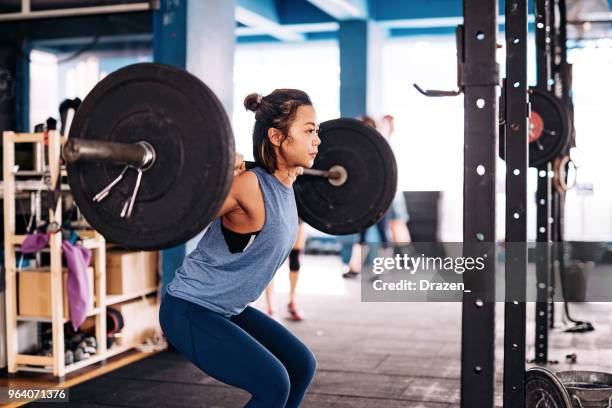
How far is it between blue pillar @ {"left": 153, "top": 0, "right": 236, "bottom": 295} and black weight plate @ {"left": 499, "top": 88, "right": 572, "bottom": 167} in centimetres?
163

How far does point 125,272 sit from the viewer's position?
405 cm

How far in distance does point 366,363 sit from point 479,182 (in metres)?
2.26

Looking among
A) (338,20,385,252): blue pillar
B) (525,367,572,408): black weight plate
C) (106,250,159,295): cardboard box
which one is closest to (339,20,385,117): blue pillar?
(338,20,385,252): blue pillar

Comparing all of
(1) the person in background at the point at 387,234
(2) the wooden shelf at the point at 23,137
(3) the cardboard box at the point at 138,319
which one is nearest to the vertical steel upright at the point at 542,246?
(3) the cardboard box at the point at 138,319

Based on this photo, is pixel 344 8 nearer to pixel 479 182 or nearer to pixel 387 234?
pixel 387 234

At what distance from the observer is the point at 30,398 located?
10.5ft

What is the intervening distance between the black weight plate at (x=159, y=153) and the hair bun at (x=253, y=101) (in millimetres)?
451

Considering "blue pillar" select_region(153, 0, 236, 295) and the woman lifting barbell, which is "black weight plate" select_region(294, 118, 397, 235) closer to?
the woman lifting barbell

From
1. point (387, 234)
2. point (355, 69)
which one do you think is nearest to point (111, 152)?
point (387, 234)

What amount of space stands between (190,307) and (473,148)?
77 centimetres

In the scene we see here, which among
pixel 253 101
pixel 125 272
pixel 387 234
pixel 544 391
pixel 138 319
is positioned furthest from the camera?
pixel 387 234

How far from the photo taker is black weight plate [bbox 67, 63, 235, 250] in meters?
1.50

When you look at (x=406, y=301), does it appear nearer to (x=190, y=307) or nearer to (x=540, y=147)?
(x=540, y=147)

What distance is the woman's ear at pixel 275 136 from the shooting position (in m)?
1.95
